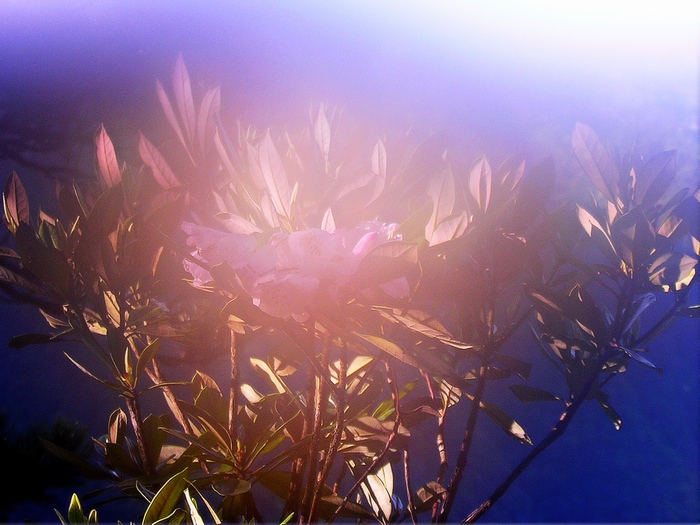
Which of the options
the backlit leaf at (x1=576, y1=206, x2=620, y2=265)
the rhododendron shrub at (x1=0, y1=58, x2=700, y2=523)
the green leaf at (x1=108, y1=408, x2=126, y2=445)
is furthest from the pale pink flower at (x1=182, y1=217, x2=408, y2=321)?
the green leaf at (x1=108, y1=408, x2=126, y2=445)

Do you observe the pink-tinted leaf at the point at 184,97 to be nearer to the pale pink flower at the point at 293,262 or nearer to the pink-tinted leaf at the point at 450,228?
the pale pink flower at the point at 293,262

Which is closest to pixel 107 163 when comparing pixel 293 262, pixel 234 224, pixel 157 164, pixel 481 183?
pixel 157 164

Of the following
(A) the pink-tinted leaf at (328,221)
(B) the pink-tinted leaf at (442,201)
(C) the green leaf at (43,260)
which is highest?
(B) the pink-tinted leaf at (442,201)

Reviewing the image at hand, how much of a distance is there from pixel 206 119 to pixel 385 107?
1.45 feet

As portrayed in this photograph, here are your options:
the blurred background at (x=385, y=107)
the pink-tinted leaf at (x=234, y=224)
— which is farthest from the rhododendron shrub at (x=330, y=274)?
→ the blurred background at (x=385, y=107)

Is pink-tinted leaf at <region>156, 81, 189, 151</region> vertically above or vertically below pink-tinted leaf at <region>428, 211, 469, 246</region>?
above

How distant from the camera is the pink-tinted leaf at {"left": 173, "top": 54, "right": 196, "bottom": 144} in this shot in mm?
510

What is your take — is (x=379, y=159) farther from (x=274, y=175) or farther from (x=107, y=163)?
(x=107, y=163)

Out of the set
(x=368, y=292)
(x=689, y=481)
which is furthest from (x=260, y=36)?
(x=689, y=481)

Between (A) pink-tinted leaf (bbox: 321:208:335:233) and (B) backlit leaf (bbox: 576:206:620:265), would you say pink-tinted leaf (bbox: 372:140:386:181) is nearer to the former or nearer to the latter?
(A) pink-tinted leaf (bbox: 321:208:335:233)

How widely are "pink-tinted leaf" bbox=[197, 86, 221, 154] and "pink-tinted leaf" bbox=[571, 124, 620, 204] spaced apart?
38 centimetres

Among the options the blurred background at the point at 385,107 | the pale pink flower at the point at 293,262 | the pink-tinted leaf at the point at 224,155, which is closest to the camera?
the pale pink flower at the point at 293,262

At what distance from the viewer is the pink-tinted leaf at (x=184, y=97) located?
0.51 metres

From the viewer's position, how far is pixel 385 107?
882 millimetres
